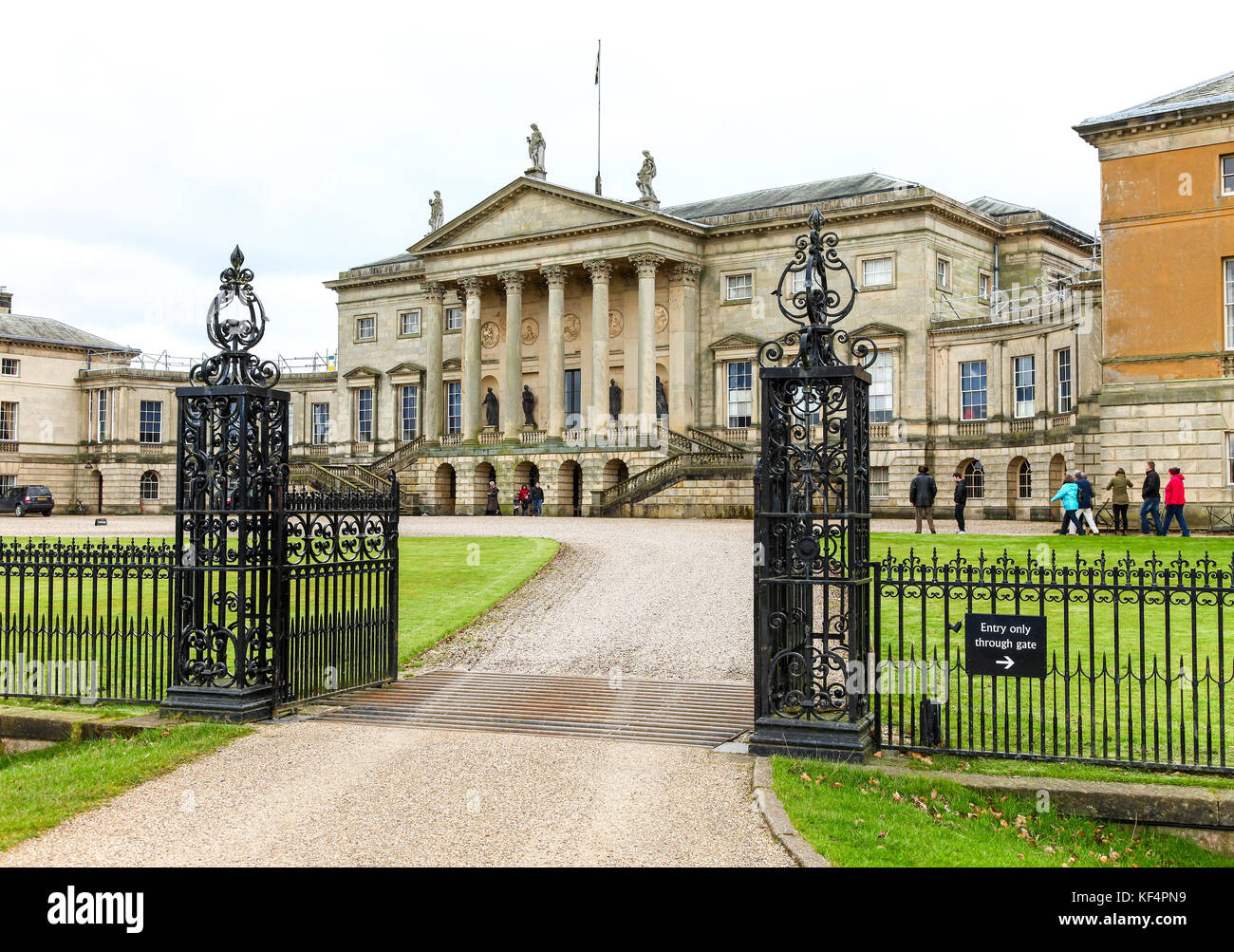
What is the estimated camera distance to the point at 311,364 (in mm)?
68750

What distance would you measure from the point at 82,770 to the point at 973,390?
1618 inches

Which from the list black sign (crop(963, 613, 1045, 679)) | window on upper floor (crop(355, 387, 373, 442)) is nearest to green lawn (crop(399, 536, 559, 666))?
black sign (crop(963, 613, 1045, 679))

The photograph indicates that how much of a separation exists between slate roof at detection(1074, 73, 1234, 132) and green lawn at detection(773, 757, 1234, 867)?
27.8 m

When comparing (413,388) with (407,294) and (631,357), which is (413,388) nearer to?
(407,294)

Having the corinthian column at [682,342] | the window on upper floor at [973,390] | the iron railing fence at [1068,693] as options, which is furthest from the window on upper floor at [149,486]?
the iron railing fence at [1068,693]

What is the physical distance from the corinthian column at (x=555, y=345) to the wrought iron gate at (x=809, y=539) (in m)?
43.5

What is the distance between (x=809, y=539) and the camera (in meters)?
9.12

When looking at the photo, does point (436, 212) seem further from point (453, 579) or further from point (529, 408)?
point (453, 579)

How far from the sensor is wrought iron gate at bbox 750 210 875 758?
9.02 meters

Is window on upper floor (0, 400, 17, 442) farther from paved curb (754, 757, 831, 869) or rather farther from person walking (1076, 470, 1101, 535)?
paved curb (754, 757, 831, 869)
